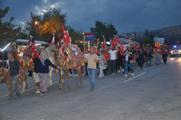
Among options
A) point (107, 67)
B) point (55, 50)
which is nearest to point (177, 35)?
point (107, 67)

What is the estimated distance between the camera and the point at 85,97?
17109 millimetres

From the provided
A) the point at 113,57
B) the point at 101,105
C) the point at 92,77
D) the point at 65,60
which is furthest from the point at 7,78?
the point at 113,57

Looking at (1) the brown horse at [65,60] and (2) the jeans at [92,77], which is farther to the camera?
(1) the brown horse at [65,60]

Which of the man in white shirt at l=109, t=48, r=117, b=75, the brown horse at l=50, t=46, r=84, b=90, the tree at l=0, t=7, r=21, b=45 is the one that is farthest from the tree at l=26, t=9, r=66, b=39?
the brown horse at l=50, t=46, r=84, b=90

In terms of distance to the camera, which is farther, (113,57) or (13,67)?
(113,57)

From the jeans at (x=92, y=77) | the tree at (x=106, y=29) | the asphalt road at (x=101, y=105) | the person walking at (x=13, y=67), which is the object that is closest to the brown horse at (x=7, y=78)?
the person walking at (x=13, y=67)

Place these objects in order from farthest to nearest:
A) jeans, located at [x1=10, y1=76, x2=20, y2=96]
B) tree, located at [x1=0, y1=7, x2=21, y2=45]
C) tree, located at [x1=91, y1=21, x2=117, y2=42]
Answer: tree, located at [x1=91, y1=21, x2=117, y2=42], tree, located at [x1=0, y1=7, x2=21, y2=45], jeans, located at [x1=10, y1=76, x2=20, y2=96]

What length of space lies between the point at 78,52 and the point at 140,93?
589 centimetres

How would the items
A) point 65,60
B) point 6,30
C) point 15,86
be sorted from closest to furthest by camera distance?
1. point 15,86
2. point 65,60
3. point 6,30

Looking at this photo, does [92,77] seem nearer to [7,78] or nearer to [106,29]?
[7,78]

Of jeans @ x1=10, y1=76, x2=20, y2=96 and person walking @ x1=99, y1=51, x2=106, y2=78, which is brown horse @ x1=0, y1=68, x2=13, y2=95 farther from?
person walking @ x1=99, y1=51, x2=106, y2=78

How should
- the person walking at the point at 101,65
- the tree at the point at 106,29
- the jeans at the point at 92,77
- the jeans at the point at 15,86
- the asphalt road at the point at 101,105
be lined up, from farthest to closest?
the tree at the point at 106,29 < the person walking at the point at 101,65 < the jeans at the point at 92,77 < the jeans at the point at 15,86 < the asphalt road at the point at 101,105

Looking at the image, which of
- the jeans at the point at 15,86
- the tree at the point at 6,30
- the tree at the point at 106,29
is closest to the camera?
the jeans at the point at 15,86

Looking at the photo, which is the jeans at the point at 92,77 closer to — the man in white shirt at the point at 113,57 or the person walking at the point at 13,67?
the person walking at the point at 13,67
